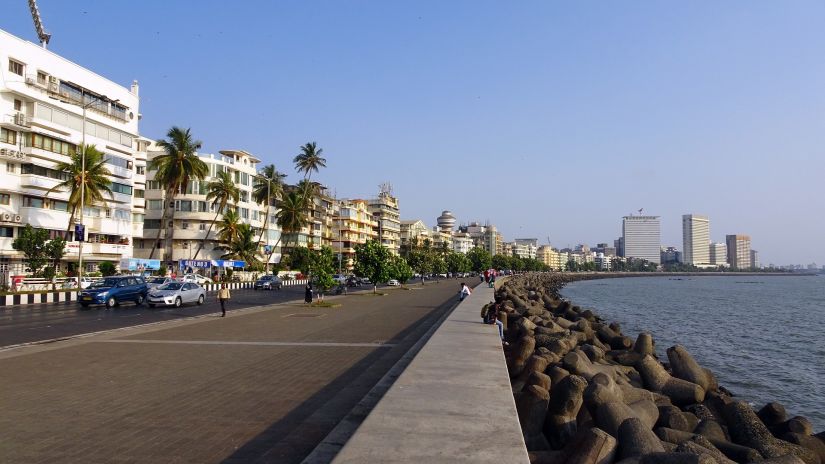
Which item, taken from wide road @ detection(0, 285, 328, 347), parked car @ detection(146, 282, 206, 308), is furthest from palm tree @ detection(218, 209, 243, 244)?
wide road @ detection(0, 285, 328, 347)

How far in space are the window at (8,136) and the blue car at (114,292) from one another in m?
23.5

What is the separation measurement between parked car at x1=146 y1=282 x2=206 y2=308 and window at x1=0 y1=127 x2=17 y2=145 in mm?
26430

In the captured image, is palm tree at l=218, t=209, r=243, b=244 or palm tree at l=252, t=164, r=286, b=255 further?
palm tree at l=252, t=164, r=286, b=255

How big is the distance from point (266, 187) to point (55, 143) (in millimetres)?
33718

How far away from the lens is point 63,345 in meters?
14.9

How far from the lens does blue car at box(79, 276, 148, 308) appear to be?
29.6 m

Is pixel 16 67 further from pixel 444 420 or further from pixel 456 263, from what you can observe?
pixel 456 263

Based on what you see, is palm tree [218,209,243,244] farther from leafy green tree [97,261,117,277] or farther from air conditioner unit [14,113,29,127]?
air conditioner unit [14,113,29,127]

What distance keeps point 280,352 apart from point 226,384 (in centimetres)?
393

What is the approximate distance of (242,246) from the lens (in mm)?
74750

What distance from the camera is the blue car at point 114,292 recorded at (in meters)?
29.6

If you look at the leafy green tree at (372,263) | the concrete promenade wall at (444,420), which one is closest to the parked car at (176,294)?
the leafy green tree at (372,263)

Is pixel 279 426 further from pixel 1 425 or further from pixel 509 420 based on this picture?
pixel 1 425

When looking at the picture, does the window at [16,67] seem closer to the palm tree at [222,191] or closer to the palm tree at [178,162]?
the palm tree at [178,162]
